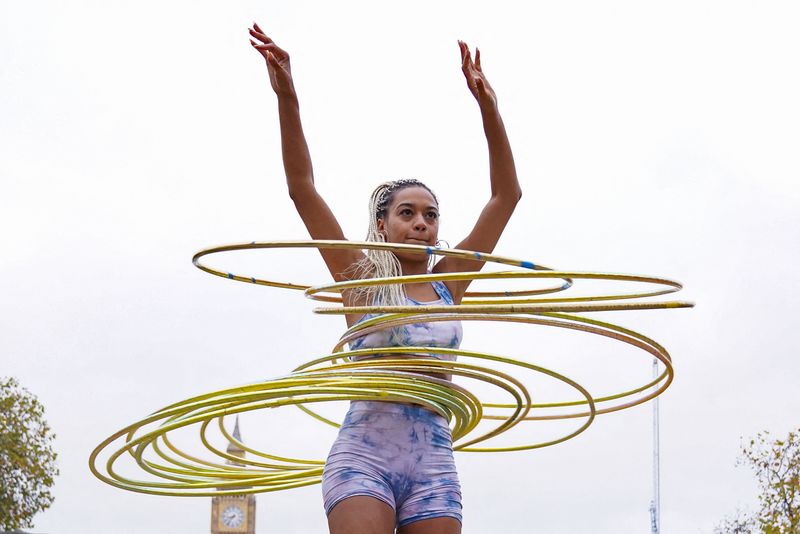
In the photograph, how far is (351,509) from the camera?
16.3 ft

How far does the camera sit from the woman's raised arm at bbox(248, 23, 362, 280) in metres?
5.71

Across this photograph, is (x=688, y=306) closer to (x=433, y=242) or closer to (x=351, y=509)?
(x=433, y=242)

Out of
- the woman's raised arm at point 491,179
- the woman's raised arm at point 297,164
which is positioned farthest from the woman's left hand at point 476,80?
the woman's raised arm at point 297,164

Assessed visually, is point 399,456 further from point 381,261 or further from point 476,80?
point 476,80

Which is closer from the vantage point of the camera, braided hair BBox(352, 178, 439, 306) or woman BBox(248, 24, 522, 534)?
woman BBox(248, 24, 522, 534)

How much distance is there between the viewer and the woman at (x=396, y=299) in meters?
5.11

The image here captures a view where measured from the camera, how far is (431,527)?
511 cm

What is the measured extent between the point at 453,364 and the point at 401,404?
0.31 metres

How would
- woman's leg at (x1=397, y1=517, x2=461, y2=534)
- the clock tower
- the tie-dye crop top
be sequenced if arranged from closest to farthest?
woman's leg at (x1=397, y1=517, x2=461, y2=534) → the tie-dye crop top → the clock tower

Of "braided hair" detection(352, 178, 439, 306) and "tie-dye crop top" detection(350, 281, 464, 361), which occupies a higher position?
"braided hair" detection(352, 178, 439, 306)

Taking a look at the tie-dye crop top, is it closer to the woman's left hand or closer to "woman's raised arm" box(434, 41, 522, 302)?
"woman's raised arm" box(434, 41, 522, 302)

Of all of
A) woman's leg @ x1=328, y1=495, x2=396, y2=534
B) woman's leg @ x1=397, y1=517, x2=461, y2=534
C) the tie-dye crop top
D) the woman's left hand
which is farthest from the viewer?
the woman's left hand

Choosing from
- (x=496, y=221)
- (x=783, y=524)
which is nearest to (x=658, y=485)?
(x=783, y=524)

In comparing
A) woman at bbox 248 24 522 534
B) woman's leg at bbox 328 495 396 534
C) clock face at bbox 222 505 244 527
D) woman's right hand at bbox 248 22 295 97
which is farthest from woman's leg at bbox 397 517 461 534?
clock face at bbox 222 505 244 527
